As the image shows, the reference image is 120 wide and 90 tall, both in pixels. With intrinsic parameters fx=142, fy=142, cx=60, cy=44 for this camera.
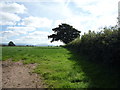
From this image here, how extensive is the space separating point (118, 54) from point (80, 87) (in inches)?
86.9

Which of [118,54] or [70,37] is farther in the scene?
[70,37]

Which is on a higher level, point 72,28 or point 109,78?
point 72,28

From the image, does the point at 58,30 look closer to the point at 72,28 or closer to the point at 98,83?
the point at 72,28

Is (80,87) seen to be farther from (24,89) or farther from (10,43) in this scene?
(10,43)

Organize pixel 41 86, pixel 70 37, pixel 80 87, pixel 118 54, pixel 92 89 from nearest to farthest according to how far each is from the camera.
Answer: pixel 92 89, pixel 80 87, pixel 118 54, pixel 41 86, pixel 70 37

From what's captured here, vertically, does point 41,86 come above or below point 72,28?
below

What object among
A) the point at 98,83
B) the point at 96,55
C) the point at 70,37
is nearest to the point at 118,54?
the point at 98,83

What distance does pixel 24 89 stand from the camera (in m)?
6.32

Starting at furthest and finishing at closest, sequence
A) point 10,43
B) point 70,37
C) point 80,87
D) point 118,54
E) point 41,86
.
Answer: point 10,43 → point 70,37 → point 41,86 → point 118,54 → point 80,87

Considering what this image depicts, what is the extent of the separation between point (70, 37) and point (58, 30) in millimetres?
6716

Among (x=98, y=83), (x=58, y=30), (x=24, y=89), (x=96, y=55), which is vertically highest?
(x=58, y=30)

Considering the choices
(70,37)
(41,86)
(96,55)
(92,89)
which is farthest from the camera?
(70,37)

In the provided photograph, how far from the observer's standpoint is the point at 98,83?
581 centimetres

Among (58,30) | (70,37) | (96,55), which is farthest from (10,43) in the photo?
(96,55)
